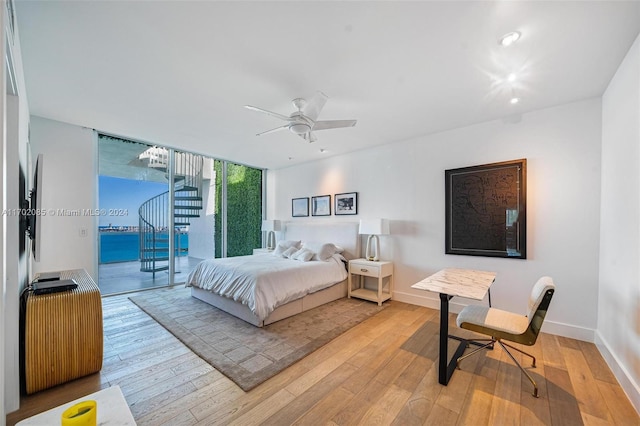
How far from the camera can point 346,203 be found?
5.08 m

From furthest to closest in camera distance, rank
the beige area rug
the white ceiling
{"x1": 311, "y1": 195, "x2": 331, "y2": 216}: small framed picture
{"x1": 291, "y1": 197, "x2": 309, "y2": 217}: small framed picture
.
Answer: {"x1": 291, "y1": 197, "x2": 309, "y2": 217}: small framed picture, {"x1": 311, "y1": 195, "x2": 331, "y2": 216}: small framed picture, the beige area rug, the white ceiling

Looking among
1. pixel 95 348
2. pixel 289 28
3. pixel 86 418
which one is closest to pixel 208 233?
pixel 95 348

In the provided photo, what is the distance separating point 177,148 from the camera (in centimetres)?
502

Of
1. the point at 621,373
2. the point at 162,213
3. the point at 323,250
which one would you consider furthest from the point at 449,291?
the point at 162,213

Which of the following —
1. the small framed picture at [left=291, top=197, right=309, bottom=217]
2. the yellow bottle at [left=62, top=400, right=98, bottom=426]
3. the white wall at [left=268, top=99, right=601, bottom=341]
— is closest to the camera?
Result: the yellow bottle at [left=62, top=400, right=98, bottom=426]

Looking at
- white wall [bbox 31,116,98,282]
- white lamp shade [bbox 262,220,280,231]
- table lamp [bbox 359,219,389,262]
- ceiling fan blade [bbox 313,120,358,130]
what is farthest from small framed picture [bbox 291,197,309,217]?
white wall [bbox 31,116,98,282]

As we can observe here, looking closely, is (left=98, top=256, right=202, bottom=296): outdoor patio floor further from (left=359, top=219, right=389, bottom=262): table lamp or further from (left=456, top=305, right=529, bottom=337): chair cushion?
(left=456, top=305, right=529, bottom=337): chair cushion

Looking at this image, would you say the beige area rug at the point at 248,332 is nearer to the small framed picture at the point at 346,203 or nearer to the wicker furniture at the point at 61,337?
the wicker furniture at the point at 61,337

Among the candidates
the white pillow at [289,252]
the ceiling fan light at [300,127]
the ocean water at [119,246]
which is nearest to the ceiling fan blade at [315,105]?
the ceiling fan light at [300,127]

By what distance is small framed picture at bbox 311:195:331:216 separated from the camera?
5401 mm

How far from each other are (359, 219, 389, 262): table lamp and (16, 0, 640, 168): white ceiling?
1545mm

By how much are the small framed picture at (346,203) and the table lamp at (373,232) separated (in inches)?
25.7

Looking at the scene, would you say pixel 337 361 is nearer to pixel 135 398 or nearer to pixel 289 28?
pixel 135 398

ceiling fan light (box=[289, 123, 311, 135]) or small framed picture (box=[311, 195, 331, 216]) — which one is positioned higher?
ceiling fan light (box=[289, 123, 311, 135])
